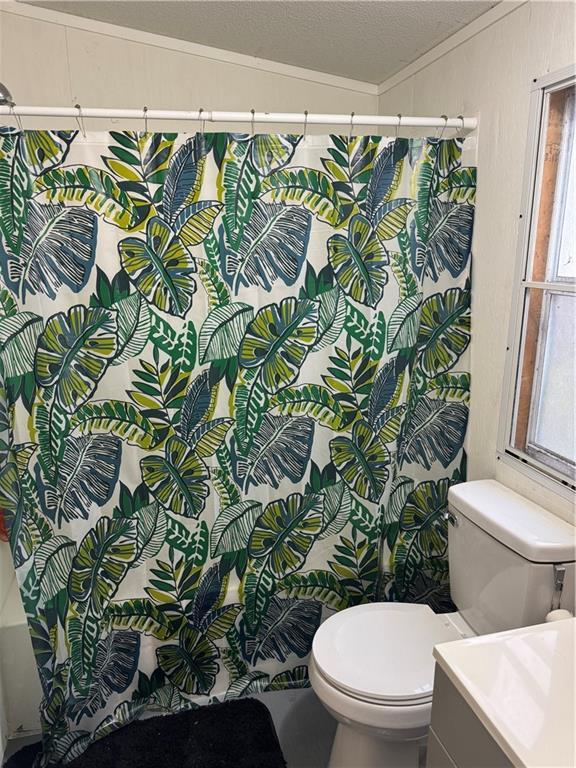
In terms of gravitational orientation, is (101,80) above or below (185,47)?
below

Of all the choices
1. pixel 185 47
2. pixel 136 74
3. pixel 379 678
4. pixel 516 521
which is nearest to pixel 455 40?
pixel 185 47

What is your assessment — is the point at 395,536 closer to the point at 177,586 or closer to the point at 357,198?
the point at 177,586

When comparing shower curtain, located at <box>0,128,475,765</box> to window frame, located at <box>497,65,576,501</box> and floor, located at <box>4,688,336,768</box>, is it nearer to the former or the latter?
floor, located at <box>4,688,336,768</box>

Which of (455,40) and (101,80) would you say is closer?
(455,40)

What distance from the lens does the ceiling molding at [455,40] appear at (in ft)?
4.82

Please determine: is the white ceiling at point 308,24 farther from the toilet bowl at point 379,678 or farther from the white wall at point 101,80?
the toilet bowl at point 379,678

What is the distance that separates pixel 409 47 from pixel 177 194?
0.96 metres

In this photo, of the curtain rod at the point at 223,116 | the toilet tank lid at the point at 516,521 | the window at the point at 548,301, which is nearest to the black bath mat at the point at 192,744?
the toilet tank lid at the point at 516,521

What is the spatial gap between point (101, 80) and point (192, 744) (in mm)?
2204

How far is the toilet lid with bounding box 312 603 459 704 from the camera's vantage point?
1382 millimetres

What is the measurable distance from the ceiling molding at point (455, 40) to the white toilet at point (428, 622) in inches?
51.5

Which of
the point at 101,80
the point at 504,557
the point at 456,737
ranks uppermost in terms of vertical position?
the point at 101,80

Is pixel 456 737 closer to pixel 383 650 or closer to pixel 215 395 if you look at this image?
pixel 383 650

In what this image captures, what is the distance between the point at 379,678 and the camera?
1412mm
